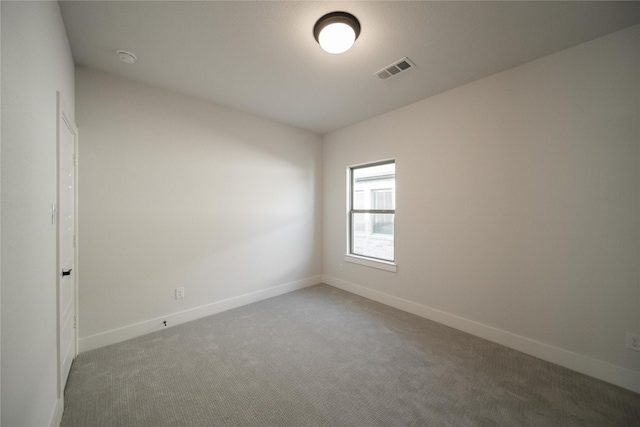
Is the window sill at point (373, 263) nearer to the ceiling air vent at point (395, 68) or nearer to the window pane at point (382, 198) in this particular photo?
the window pane at point (382, 198)

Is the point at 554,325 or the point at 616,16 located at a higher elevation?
the point at 616,16

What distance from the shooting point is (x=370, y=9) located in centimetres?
171

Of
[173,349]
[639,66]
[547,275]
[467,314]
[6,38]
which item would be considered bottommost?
[173,349]

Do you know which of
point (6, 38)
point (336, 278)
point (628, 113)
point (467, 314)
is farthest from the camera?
point (336, 278)

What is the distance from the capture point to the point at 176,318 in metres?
2.85

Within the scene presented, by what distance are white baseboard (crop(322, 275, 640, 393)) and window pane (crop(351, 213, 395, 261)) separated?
0.65 metres

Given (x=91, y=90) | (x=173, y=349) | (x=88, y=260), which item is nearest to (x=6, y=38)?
(x=91, y=90)

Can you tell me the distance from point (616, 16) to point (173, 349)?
455 cm

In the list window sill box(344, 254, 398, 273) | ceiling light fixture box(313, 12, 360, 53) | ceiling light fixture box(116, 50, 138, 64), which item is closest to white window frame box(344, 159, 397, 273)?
window sill box(344, 254, 398, 273)

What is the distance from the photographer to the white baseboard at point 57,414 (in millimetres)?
1430

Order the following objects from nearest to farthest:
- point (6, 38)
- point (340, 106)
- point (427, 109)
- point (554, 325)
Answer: point (6, 38)
point (554, 325)
point (427, 109)
point (340, 106)

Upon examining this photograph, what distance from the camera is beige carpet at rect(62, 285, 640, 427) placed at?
159 centimetres

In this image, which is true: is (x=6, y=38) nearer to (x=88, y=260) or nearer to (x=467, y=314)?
(x=88, y=260)

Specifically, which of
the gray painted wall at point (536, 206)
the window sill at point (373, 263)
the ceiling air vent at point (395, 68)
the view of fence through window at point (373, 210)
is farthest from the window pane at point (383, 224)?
the ceiling air vent at point (395, 68)
